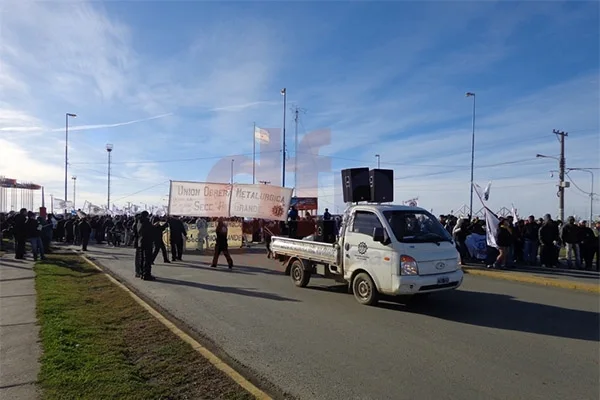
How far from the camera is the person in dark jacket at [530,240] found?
16.8 m

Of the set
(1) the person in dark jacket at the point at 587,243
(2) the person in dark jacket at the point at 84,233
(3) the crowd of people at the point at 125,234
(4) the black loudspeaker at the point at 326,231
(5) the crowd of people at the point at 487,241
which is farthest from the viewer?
(2) the person in dark jacket at the point at 84,233

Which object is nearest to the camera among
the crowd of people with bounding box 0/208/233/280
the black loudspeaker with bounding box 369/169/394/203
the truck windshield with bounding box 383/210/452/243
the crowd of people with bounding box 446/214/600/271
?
the truck windshield with bounding box 383/210/452/243

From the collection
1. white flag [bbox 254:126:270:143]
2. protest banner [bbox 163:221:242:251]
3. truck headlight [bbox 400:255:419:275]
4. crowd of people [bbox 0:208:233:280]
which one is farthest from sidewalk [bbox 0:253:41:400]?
white flag [bbox 254:126:270:143]

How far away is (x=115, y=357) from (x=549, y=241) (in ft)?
48.9

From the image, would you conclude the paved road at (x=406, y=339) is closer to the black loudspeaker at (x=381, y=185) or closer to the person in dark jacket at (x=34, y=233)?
the black loudspeaker at (x=381, y=185)

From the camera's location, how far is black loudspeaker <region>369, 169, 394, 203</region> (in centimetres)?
1170

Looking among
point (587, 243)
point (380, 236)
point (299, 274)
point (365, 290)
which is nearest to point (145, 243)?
point (299, 274)

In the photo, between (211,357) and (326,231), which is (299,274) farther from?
(211,357)

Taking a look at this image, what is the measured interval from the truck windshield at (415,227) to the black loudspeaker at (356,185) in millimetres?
2089

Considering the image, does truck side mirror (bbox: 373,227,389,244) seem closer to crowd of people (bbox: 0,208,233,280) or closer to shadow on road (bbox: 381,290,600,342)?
shadow on road (bbox: 381,290,600,342)

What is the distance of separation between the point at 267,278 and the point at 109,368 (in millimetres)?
8274

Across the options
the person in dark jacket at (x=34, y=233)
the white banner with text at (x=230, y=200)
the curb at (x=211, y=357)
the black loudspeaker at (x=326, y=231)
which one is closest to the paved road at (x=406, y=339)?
the curb at (x=211, y=357)

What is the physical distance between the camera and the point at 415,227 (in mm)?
9492

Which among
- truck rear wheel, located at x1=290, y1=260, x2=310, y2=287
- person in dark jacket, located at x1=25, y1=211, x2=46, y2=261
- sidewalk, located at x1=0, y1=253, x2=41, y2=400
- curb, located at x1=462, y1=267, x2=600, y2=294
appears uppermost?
person in dark jacket, located at x1=25, y1=211, x2=46, y2=261
